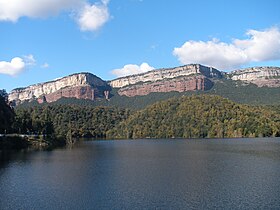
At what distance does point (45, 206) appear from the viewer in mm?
38062

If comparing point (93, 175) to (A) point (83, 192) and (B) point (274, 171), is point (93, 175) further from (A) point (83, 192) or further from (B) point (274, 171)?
(B) point (274, 171)

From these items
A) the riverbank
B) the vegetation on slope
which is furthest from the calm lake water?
the vegetation on slope

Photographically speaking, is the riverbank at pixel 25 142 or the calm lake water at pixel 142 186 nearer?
the calm lake water at pixel 142 186

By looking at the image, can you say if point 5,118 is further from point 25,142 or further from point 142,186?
point 142,186

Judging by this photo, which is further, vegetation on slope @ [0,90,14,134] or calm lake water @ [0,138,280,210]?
vegetation on slope @ [0,90,14,134]

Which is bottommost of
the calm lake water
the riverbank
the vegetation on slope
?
the calm lake water

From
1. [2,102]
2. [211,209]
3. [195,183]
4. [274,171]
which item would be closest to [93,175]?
[195,183]

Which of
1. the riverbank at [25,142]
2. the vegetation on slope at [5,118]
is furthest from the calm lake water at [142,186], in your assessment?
the vegetation on slope at [5,118]

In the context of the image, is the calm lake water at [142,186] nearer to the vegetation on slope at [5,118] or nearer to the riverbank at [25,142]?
the riverbank at [25,142]

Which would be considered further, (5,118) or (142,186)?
(5,118)

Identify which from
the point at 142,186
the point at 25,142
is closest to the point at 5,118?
the point at 25,142

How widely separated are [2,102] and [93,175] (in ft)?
291

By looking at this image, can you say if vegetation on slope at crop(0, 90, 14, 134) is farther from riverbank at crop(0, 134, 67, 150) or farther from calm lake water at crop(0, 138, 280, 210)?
calm lake water at crop(0, 138, 280, 210)

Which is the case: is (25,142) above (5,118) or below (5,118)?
below
